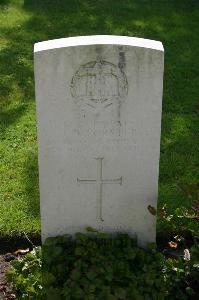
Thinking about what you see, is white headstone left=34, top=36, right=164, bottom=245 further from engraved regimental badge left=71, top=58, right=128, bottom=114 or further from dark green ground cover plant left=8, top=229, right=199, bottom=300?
dark green ground cover plant left=8, top=229, right=199, bottom=300

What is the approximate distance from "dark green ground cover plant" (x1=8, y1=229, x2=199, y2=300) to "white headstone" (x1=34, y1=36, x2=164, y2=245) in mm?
160

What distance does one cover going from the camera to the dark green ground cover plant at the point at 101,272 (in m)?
3.53

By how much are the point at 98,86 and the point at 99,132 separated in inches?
12.9

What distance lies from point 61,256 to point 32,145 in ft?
6.72

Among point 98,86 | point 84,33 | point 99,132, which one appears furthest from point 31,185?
point 84,33

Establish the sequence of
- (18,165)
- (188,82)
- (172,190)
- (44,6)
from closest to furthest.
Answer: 1. (172,190)
2. (18,165)
3. (188,82)
4. (44,6)

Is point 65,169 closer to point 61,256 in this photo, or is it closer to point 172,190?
point 61,256

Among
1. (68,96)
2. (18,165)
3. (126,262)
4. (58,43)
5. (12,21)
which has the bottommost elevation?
(126,262)

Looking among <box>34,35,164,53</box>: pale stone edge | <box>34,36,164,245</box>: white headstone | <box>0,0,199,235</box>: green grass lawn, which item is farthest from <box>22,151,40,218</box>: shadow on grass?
<box>34,35,164,53</box>: pale stone edge

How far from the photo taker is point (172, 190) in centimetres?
488

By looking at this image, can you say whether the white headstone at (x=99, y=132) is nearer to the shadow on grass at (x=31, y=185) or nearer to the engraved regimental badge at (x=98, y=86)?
the engraved regimental badge at (x=98, y=86)

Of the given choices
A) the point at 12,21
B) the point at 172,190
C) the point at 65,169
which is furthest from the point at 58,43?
the point at 12,21

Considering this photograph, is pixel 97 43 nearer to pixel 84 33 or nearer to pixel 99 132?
pixel 99 132

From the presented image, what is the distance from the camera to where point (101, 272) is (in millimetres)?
3582
